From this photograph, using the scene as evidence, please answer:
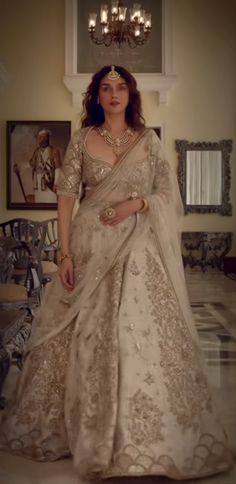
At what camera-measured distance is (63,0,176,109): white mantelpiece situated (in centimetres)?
970

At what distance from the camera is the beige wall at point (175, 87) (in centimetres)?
984

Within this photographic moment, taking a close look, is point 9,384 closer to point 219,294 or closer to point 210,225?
point 219,294

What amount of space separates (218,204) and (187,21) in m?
2.78

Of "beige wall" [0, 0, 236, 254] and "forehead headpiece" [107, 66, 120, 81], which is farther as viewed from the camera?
"beige wall" [0, 0, 236, 254]

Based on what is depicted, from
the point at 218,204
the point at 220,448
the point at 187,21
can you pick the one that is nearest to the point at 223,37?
the point at 187,21

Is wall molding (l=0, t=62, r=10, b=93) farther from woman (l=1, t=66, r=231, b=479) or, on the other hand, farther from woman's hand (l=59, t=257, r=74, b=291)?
woman's hand (l=59, t=257, r=74, b=291)

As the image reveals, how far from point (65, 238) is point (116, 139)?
42 centimetres

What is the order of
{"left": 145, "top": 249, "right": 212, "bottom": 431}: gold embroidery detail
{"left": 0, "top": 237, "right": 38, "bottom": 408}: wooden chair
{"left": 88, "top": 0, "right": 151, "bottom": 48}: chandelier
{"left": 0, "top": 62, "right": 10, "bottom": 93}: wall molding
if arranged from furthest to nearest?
{"left": 0, "top": 62, "right": 10, "bottom": 93}: wall molding → {"left": 88, "top": 0, "right": 151, "bottom": 48}: chandelier → {"left": 0, "top": 237, "right": 38, "bottom": 408}: wooden chair → {"left": 145, "top": 249, "right": 212, "bottom": 431}: gold embroidery detail

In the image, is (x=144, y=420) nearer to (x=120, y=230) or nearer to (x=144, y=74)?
(x=120, y=230)

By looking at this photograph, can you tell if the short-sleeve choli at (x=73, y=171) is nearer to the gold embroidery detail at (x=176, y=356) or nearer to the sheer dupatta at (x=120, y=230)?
the sheer dupatta at (x=120, y=230)

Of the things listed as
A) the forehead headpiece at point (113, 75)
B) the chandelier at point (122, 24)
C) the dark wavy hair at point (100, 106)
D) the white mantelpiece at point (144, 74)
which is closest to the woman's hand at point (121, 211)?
the dark wavy hair at point (100, 106)

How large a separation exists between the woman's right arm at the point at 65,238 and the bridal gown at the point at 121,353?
0.08 feet

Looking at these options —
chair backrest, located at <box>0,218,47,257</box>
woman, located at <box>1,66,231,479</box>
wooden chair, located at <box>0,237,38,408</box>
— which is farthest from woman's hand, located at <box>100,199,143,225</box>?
chair backrest, located at <box>0,218,47,257</box>

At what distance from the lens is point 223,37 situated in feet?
31.7
